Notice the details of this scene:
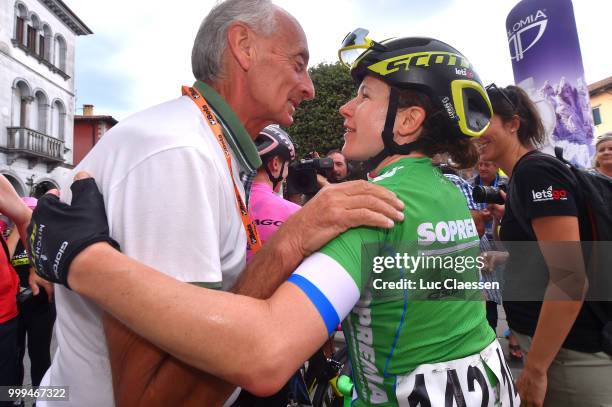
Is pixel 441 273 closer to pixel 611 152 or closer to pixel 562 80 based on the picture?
pixel 611 152

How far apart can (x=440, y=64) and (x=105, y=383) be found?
181cm

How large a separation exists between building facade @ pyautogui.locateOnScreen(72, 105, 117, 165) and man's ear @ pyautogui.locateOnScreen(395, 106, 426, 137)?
1862 inches

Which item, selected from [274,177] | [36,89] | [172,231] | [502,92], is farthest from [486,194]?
[36,89]

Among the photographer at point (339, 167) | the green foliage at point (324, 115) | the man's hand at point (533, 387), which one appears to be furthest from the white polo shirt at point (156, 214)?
the green foliage at point (324, 115)

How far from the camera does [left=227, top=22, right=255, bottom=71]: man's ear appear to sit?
1.99 meters

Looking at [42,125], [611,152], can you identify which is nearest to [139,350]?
[611,152]

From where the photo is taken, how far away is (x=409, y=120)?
6.10 ft

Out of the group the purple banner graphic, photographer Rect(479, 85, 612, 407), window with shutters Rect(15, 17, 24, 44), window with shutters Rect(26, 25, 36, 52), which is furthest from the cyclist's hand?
window with shutters Rect(26, 25, 36, 52)

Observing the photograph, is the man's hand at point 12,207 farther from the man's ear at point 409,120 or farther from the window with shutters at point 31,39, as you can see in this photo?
the window with shutters at point 31,39

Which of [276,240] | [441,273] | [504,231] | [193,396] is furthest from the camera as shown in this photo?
[504,231]

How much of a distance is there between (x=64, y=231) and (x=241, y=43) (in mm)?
1224

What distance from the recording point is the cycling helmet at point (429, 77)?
1852 millimetres

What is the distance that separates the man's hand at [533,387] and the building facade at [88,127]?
47.4 meters

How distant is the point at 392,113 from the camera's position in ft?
6.12
